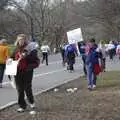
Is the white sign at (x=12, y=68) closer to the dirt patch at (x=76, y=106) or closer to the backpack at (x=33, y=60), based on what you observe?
the backpack at (x=33, y=60)

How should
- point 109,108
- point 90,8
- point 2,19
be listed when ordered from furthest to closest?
point 2,19
point 90,8
point 109,108

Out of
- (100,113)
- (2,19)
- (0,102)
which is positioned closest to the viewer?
(100,113)

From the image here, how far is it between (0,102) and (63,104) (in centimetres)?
207

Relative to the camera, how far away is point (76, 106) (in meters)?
11.9

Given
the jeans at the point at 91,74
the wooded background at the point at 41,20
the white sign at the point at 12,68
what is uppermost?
the wooded background at the point at 41,20

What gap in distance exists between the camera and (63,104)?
12352 millimetres

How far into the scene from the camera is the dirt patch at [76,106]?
1045 cm

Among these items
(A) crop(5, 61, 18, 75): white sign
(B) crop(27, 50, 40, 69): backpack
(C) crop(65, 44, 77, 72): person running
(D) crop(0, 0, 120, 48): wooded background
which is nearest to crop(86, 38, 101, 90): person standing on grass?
(B) crop(27, 50, 40, 69): backpack

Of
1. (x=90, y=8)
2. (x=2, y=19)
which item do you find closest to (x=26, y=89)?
(x=90, y=8)

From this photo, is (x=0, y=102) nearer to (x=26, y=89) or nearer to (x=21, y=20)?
(x=26, y=89)

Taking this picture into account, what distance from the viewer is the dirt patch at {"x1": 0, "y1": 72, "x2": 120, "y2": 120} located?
10448 millimetres

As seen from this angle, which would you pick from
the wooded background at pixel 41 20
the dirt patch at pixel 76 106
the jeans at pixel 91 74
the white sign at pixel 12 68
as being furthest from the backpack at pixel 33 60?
the wooded background at pixel 41 20

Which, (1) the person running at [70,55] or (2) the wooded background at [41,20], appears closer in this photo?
(1) the person running at [70,55]

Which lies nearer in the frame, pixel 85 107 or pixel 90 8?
pixel 85 107
